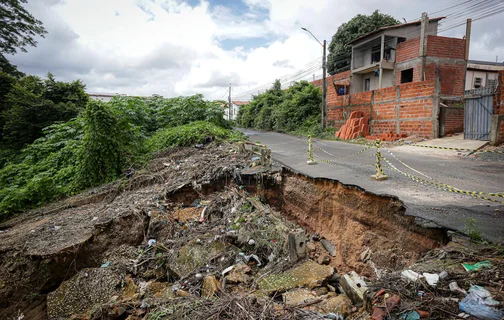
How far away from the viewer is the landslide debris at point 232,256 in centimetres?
252

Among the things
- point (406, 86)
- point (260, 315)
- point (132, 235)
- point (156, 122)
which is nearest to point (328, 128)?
point (406, 86)

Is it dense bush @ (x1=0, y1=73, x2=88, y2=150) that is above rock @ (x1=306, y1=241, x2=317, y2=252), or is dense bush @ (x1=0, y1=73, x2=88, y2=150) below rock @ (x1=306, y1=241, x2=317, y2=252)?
above

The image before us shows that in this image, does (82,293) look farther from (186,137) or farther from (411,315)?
(186,137)

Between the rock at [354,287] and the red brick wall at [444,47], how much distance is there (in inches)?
663

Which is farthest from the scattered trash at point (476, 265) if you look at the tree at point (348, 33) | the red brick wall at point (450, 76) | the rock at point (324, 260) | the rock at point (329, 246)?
the tree at point (348, 33)

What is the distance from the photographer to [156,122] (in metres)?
13.5

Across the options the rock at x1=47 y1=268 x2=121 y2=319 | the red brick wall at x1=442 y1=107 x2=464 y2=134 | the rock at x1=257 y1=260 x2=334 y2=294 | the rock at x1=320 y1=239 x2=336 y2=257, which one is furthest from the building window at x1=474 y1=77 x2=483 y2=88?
the rock at x1=47 y1=268 x2=121 y2=319

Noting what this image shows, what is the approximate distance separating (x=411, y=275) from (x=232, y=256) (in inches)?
98.4

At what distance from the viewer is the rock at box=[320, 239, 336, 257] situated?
4680 mm

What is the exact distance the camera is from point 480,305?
192cm

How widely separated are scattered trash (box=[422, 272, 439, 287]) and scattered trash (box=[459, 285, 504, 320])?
24 cm

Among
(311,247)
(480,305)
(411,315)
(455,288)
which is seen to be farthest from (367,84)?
(411,315)

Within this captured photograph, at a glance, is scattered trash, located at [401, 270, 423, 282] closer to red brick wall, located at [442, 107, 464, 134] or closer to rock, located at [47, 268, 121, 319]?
rock, located at [47, 268, 121, 319]

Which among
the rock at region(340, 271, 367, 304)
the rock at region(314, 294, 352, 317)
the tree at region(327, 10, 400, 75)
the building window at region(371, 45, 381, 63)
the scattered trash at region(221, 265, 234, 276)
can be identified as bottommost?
the scattered trash at region(221, 265, 234, 276)
